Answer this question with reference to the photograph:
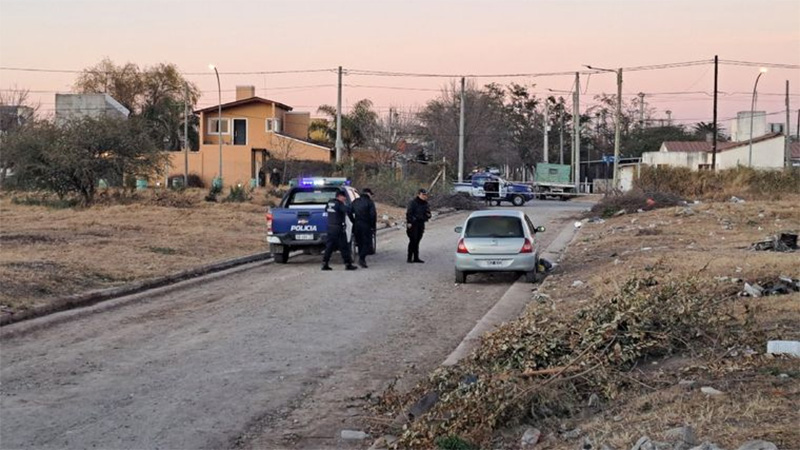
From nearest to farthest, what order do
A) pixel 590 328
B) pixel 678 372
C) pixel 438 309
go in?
1. pixel 678 372
2. pixel 590 328
3. pixel 438 309

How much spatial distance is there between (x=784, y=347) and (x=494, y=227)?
10637mm

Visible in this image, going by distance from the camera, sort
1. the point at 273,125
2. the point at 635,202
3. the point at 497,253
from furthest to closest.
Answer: the point at 273,125 < the point at 635,202 < the point at 497,253

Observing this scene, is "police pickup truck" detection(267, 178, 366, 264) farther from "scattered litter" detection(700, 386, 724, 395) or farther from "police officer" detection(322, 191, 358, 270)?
"scattered litter" detection(700, 386, 724, 395)

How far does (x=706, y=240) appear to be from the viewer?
2425cm

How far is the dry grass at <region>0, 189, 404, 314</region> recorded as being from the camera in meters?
16.3

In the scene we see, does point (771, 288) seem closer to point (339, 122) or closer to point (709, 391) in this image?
point (709, 391)

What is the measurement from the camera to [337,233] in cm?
2047

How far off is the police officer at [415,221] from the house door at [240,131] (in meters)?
53.9

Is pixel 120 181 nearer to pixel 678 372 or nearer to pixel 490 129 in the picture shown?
pixel 678 372

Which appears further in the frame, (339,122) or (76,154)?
(339,122)

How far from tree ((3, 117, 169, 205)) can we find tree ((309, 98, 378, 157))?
3601 cm

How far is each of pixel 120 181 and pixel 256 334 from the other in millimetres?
28698

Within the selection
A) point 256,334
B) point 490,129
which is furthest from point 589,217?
point 490,129

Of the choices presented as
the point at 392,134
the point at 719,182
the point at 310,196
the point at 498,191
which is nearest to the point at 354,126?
the point at 392,134
